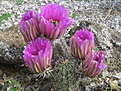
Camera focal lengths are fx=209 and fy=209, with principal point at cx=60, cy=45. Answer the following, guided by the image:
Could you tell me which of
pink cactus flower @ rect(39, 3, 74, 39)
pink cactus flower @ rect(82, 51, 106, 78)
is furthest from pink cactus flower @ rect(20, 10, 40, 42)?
pink cactus flower @ rect(82, 51, 106, 78)

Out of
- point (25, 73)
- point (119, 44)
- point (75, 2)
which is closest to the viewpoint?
point (25, 73)

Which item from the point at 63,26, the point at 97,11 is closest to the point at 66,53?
the point at 63,26

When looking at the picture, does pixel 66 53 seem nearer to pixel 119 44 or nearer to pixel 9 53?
pixel 9 53

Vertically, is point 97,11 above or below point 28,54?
below

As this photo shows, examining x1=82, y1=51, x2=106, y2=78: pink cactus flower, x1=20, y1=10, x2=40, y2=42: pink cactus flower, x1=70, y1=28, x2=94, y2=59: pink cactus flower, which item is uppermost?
x1=20, y1=10, x2=40, y2=42: pink cactus flower

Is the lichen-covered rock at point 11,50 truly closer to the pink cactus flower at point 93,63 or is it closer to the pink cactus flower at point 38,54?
the pink cactus flower at point 38,54

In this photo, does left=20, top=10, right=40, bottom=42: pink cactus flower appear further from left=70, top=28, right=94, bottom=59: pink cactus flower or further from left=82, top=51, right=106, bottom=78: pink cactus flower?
left=82, top=51, right=106, bottom=78: pink cactus flower
